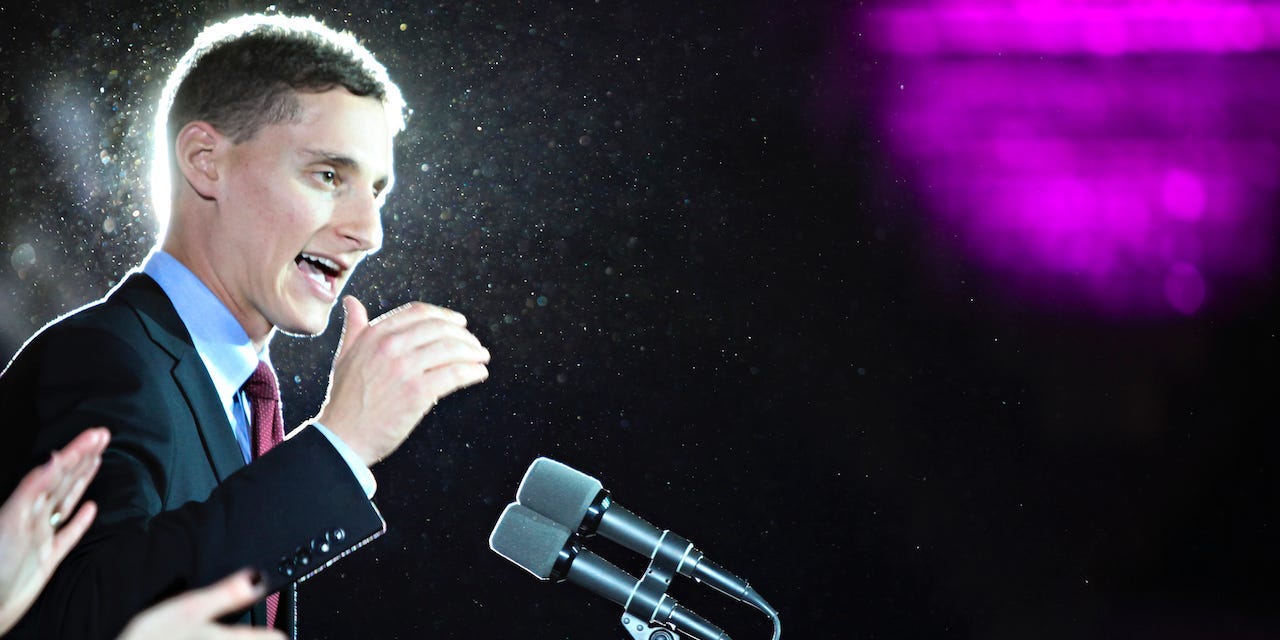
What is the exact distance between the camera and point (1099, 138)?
2.89 metres

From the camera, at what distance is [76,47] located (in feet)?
8.57

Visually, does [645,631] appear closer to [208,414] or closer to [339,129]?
[208,414]

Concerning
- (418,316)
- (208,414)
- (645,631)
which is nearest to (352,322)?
(418,316)

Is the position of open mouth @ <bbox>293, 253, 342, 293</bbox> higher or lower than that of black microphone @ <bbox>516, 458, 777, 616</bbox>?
higher

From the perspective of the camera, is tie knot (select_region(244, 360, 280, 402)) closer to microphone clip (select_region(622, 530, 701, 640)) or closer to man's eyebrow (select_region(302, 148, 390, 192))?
man's eyebrow (select_region(302, 148, 390, 192))

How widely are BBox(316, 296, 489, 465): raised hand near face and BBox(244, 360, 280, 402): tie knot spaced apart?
35 cm

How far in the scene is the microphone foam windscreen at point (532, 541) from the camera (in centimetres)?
142

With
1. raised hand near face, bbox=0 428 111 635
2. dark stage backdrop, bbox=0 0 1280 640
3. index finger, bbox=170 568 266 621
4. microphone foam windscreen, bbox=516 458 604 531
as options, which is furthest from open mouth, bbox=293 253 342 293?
dark stage backdrop, bbox=0 0 1280 640

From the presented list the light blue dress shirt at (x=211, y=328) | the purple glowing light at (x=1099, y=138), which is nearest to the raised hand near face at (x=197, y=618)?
the light blue dress shirt at (x=211, y=328)

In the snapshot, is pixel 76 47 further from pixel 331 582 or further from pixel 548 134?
pixel 331 582

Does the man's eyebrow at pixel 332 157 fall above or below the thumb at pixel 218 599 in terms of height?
above

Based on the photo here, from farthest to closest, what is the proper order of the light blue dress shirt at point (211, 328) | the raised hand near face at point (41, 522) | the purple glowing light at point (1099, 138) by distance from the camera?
1. the purple glowing light at point (1099, 138)
2. the light blue dress shirt at point (211, 328)
3. the raised hand near face at point (41, 522)

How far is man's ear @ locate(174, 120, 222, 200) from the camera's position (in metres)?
1.40

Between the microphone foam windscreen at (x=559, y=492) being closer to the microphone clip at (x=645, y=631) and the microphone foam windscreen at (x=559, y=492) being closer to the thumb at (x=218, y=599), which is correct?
the microphone clip at (x=645, y=631)
